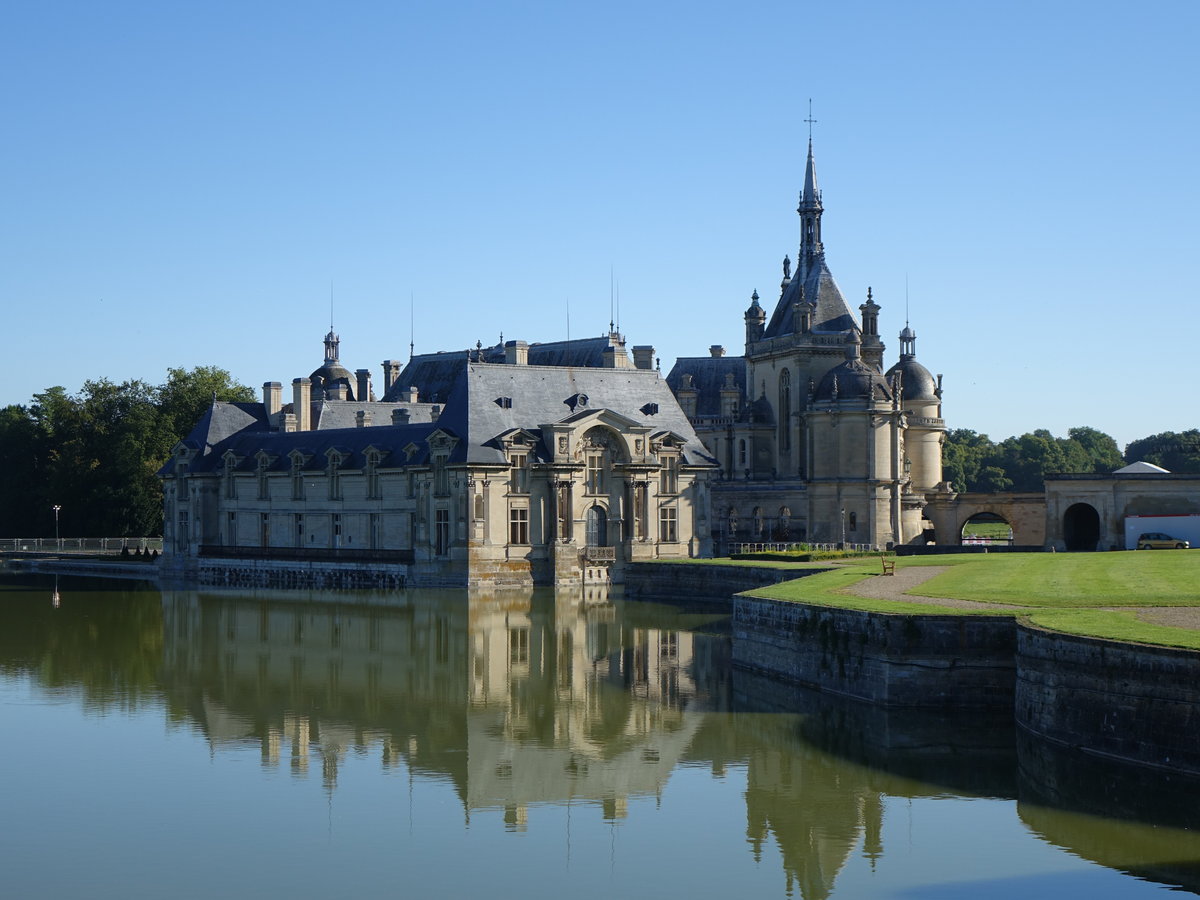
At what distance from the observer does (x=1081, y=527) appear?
8175 cm

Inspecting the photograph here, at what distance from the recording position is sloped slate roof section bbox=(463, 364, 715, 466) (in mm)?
73681

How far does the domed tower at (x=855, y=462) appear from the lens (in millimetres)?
85438

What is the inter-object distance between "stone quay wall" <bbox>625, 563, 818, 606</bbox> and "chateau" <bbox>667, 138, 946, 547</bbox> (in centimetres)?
1672

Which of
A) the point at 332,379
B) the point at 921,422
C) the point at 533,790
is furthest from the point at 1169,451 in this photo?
the point at 533,790

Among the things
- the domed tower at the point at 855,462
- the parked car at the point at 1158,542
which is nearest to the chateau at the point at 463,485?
the domed tower at the point at 855,462

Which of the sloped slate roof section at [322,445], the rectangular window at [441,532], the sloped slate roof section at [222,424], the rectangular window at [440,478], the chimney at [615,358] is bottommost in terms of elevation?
the rectangular window at [441,532]

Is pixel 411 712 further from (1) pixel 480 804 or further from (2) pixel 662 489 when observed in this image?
(2) pixel 662 489

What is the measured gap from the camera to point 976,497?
8900 cm

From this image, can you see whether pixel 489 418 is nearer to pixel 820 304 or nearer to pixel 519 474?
pixel 519 474

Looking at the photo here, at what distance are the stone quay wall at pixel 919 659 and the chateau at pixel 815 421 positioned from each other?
4754cm

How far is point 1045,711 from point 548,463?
4501cm

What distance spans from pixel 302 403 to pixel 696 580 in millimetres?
30831

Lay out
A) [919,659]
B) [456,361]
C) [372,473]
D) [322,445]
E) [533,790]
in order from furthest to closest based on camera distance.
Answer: [456,361]
[322,445]
[372,473]
[919,659]
[533,790]

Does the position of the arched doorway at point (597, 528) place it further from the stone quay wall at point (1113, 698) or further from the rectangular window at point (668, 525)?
the stone quay wall at point (1113, 698)
